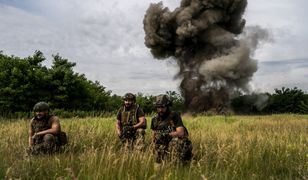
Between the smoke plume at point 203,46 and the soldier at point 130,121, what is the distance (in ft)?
112

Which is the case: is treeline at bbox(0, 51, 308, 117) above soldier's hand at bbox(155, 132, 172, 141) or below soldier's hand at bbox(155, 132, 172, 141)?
above

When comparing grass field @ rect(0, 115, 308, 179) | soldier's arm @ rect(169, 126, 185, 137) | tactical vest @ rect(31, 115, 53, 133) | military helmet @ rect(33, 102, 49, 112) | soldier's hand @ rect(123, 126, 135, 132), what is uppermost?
military helmet @ rect(33, 102, 49, 112)

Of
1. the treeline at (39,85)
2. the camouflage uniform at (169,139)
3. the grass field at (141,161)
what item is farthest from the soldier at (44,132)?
the treeline at (39,85)

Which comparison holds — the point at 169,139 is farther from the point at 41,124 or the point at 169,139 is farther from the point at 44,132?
the point at 41,124

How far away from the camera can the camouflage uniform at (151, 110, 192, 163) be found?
6.88 m

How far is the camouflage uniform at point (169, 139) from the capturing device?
22.6 ft

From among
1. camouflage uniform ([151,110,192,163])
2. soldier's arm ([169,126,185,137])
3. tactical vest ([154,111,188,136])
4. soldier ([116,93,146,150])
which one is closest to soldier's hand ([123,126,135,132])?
soldier ([116,93,146,150])

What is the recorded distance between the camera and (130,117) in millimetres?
8688

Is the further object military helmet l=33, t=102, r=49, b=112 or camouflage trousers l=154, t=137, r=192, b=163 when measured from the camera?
military helmet l=33, t=102, r=49, b=112

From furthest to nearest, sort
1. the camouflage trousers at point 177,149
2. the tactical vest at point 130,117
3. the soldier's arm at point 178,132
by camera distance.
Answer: the tactical vest at point 130,117 < the soldier's arm at point 178,132 < the camouflage trousers at point 177,149

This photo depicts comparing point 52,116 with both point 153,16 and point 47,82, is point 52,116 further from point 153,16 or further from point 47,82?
point 153,16

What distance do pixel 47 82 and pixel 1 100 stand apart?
3.89m

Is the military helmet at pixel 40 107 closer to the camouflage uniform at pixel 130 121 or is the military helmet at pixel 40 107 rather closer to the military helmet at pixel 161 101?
the camouflage uniform at pixel 130 121

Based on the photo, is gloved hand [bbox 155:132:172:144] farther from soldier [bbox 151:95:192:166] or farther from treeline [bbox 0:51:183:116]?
treeline [bbox 0:51:183:116]
